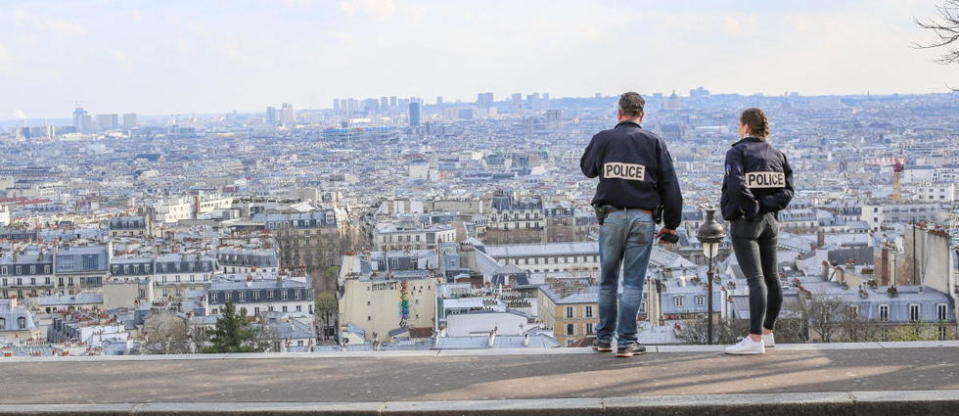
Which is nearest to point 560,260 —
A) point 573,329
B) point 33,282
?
point 33,282

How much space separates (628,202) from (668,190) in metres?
0.24

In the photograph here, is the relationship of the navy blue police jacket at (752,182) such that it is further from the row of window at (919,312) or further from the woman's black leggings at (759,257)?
the row of window at (919,312)

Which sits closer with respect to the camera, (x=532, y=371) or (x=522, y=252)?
(x=532, y=371)

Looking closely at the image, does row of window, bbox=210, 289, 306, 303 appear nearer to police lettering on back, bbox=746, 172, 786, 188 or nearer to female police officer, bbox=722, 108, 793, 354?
female police officer, bbox=722, 108, 793, 354

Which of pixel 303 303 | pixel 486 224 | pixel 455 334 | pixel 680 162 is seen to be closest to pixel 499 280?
pixel 303 303

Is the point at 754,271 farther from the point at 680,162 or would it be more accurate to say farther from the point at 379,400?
the point at 680,162

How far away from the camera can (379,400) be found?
770cm

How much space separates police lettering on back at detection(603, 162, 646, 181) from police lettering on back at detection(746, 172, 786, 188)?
0.59 metres

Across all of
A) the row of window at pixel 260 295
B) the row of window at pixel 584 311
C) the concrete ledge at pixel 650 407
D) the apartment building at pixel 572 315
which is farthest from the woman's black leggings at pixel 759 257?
the row of window at pixel 260 295

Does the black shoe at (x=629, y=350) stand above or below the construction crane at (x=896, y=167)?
above

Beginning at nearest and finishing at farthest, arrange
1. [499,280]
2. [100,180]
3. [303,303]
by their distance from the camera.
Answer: [303,303], [499,280], [100,180]

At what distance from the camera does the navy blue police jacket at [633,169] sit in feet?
28.9

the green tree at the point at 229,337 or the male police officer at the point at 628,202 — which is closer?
the male police officer at the point at 628,202

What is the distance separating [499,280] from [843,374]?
33773mm
